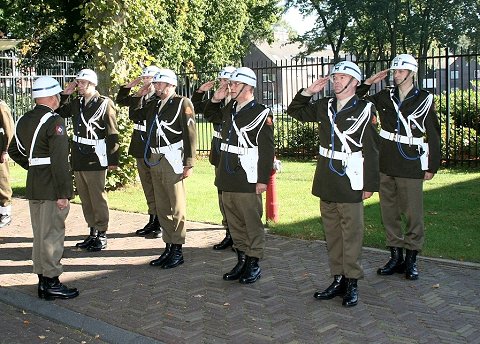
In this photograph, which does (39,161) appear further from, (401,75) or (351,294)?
(401,75)

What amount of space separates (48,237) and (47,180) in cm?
57

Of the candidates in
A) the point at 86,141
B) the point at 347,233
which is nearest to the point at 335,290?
the point at 347,233

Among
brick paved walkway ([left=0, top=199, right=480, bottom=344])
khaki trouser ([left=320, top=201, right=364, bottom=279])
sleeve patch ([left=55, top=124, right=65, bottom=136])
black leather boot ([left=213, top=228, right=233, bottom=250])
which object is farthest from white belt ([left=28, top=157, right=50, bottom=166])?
khaki trouser ([left=320, top=201, right=364, bottom=279])

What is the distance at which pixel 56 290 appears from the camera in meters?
6.66

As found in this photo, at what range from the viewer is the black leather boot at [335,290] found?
6285 mm

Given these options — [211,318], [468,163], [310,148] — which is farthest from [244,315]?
[310,148]

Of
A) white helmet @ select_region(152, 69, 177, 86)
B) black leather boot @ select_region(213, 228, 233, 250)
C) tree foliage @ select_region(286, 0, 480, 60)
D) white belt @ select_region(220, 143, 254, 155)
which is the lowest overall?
black leather boot @ select_region(213, 228, 233, 250)

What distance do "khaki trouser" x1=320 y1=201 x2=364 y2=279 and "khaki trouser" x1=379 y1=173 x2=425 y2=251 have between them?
0.93m

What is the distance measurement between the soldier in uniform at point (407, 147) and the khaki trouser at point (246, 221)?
1359mm

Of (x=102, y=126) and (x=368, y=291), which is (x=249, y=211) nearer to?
(x=368, y=291)

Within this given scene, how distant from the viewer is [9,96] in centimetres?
1894

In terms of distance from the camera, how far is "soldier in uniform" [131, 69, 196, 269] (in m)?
7.54

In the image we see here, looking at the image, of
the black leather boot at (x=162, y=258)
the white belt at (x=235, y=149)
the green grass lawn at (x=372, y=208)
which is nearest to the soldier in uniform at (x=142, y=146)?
the green grass lawn at (x=372, y=208)

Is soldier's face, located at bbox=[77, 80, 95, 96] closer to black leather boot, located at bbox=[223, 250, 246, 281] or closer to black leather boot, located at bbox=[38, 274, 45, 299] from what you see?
Result: black leather boot, located at bbox=[38, 274, 45, 299]
